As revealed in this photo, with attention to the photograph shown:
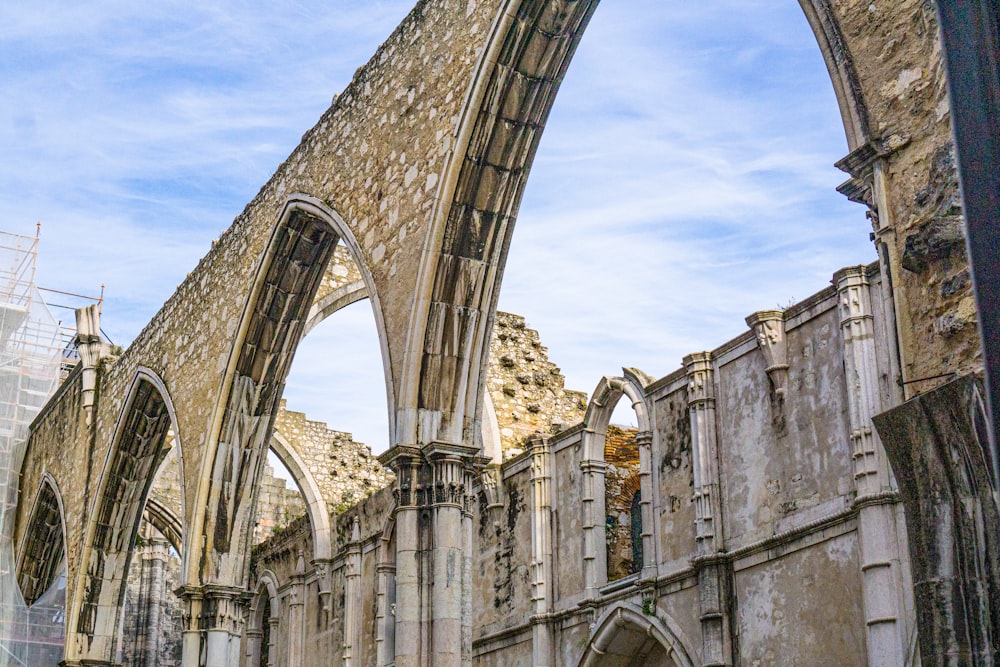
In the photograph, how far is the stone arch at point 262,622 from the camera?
700 inches

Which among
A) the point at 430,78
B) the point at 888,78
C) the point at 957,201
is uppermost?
the point at 430,78

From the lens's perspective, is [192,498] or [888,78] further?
[192,498]

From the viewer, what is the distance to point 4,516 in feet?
60.0

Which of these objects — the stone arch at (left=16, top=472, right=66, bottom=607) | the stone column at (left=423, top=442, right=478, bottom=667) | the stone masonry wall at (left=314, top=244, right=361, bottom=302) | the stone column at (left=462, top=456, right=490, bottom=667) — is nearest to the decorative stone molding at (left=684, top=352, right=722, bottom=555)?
the stone column at (left=462, top=456, right=490, bottom=667)

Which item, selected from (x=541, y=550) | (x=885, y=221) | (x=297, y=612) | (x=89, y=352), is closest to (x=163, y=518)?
(x=297, y=612)

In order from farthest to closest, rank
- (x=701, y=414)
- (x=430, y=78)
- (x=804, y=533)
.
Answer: (x=701, y=414)
(x=804, y=533)
(x=430, y=78)

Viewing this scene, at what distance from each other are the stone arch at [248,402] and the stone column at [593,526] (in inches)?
121

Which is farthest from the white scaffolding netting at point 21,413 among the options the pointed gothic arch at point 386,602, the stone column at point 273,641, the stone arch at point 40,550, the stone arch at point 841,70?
the stone arch at point 841,70

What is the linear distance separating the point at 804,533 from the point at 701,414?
1.59 m

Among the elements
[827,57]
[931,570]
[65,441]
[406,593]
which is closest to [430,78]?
[406,593]

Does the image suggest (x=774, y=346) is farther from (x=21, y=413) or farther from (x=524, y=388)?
(x=21, y=413)

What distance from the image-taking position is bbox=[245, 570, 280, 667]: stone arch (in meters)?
17.8

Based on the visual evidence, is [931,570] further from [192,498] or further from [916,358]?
[192,498]

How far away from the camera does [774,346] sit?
31.3ft
